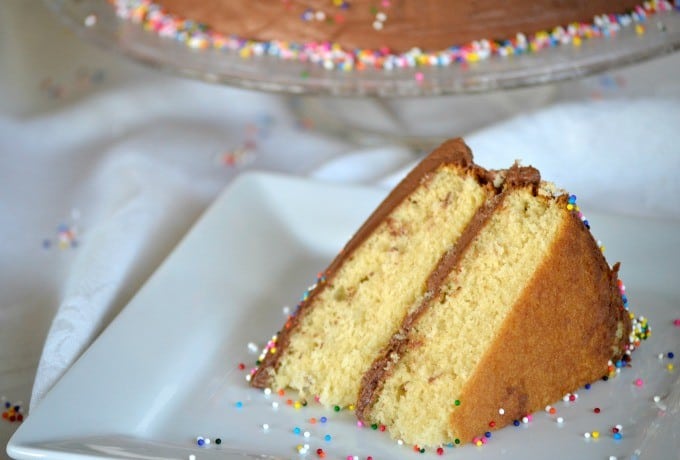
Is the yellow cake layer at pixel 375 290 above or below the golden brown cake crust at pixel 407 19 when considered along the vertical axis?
below

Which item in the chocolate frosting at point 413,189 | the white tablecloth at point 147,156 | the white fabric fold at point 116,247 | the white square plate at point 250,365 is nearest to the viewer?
the white square plate at point 250,365

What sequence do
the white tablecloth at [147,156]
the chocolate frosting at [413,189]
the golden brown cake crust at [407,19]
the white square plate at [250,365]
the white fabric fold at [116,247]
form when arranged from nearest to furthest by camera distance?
the white square plate at [250,365], the chocolate frosting at [413,189], the white fabric fold at [116,247], the white tablecloth at [147,156], the golden brown cake crust at [407,19]

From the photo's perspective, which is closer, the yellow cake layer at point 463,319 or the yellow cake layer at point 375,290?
the yellow cake layer at point 463,319

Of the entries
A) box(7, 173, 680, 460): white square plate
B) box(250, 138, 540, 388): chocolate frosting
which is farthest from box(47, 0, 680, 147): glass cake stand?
box(250, 138, 540, 388): chocolate frosting

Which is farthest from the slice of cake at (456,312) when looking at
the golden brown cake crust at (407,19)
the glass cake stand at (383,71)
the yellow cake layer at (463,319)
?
the golden brown cake crust at (407,19)

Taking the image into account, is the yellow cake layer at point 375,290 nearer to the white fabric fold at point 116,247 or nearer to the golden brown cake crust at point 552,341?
the golden brown cake crust at point 552,341

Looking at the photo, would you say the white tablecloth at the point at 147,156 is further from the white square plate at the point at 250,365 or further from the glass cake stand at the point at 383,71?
the glass cake stand at the point at 383,71

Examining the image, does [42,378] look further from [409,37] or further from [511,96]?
[511,96]

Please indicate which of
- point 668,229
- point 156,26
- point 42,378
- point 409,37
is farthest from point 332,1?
point 42,378
